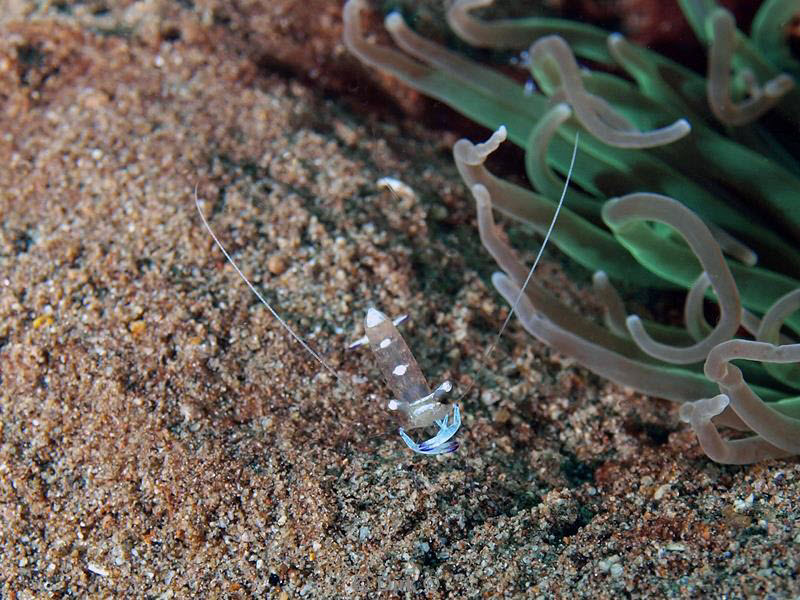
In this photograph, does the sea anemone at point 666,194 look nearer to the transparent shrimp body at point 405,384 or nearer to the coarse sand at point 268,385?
the coarse sand at point 268,385

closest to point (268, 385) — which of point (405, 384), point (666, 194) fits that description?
point (405, 384)

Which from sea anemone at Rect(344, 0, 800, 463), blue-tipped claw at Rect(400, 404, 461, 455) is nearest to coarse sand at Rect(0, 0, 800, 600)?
blue-tipped claw at Rect(400, 404, 461, 455)

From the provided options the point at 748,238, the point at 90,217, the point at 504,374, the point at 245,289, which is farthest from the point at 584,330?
the point at 90,217

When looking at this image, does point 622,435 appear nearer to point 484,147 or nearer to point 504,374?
point 504,374

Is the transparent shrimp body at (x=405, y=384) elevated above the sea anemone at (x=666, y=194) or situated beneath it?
situated beneath

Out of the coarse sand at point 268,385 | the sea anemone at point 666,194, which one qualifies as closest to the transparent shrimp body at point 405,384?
the coarse sand at point 268,385

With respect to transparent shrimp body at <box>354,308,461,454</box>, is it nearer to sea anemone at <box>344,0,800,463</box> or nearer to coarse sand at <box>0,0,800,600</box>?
coarse sand at <box>0,0,800,600</box>

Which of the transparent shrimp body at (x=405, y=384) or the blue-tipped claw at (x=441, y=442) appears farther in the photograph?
the transparent shrimp body at (x=405, y=384)
